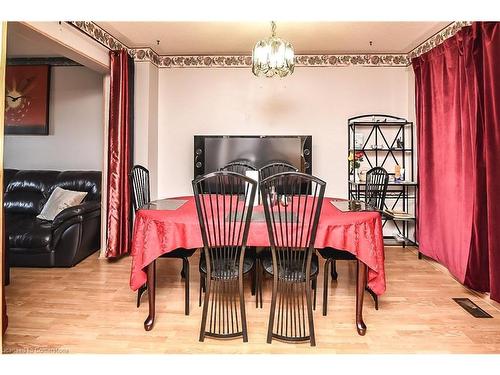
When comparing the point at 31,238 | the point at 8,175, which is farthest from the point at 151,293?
the point at 8,175

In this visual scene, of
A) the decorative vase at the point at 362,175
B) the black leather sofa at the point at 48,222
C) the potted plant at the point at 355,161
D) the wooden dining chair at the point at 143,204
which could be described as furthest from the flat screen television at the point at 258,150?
the black leather sofa at the point at 48,222

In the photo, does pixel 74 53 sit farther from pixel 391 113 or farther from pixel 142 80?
pixel 391 113

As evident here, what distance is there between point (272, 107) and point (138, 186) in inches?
92.1

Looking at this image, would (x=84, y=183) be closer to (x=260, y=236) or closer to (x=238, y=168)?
(x=238, y=168)

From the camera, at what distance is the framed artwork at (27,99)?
454 centimetres

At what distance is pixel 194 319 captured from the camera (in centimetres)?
238

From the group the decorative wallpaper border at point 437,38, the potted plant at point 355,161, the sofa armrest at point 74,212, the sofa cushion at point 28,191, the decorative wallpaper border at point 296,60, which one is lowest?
the sofa armrest at point 74,212

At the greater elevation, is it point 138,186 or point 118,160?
point 118,160

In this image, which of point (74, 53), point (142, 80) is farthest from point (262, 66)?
point (142, 80)

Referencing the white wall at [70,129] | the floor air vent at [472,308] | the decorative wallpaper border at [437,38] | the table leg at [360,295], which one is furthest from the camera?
the white wall at [70,129]

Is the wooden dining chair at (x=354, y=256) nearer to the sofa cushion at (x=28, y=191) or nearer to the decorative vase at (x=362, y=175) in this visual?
the decorative vase at (x=362, y=175)

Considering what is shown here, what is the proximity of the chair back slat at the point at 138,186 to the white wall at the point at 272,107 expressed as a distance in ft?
5.03

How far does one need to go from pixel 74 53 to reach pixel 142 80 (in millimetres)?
1093

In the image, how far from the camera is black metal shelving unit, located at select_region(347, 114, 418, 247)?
14.3 feet
